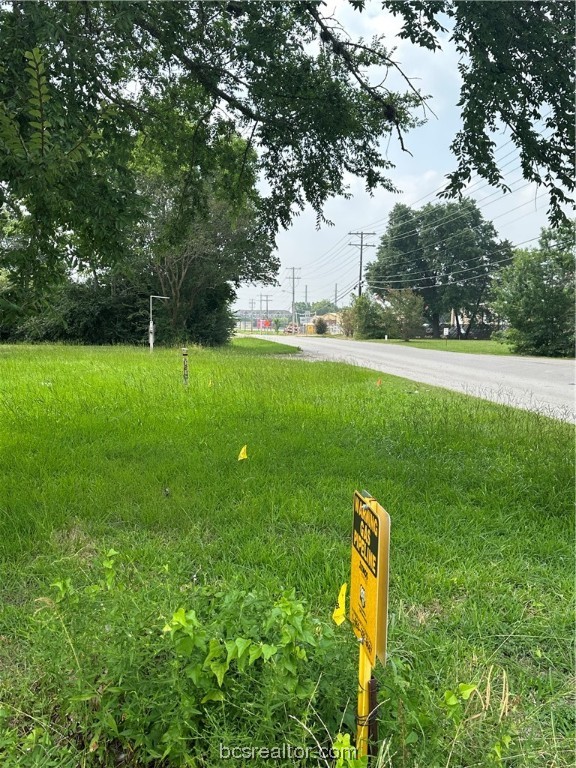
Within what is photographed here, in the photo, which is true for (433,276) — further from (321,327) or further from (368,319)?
(321,327)

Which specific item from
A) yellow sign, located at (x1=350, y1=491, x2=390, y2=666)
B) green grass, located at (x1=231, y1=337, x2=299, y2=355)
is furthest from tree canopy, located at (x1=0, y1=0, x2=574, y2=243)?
green grass, located at (x1=231, y1=337, x2=299, y2=355)

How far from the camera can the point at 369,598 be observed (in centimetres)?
128

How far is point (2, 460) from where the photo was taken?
A: 4.32m

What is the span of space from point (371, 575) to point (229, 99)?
584 centimetres

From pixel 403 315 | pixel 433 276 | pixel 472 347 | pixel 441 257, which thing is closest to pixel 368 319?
pixel 403 315

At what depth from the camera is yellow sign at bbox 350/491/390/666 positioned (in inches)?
47.2

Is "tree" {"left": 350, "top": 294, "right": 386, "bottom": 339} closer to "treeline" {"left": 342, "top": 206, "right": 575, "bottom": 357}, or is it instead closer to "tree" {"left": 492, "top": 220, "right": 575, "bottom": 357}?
"treeline" {"left": 342, "top": 206, "right": 575, "bottom": 357}

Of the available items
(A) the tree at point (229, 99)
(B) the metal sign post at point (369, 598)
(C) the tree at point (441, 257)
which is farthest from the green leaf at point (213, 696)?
(C) the tree at point (441, 257)

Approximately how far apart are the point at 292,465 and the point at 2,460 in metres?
2.49

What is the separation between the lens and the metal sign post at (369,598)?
121 centimetres

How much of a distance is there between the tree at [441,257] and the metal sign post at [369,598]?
177 feet

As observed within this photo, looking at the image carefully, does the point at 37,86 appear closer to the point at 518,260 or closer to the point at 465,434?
the point at 465,434

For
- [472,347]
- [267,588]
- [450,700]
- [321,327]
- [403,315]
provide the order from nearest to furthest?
[450,700] → [267,588] → [472,347] → [403,315] → [321,327]

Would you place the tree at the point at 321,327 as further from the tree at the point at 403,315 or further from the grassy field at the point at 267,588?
the grassy field at the point at 267,588
